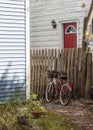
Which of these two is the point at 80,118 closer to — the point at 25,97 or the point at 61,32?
the point at 25,97

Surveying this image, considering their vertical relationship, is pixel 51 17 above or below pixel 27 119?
above

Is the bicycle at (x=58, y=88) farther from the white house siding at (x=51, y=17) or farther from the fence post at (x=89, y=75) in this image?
the white house siding at (x=51, y=17)

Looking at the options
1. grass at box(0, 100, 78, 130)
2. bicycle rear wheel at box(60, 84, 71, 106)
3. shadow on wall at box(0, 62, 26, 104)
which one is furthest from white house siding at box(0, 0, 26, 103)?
bicycle rear wheel at box(60, 84, 71, 106)

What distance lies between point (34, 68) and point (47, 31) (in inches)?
136

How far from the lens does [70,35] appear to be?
16.1m

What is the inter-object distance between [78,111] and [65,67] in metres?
2.83

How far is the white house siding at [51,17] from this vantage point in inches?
607

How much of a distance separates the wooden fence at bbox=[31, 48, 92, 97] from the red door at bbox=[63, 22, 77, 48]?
2.70 metres

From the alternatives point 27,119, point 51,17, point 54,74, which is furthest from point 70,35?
point 27,119

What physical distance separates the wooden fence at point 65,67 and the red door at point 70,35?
270 centimetres

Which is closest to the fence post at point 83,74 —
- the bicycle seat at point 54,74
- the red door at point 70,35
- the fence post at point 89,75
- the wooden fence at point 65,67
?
the wooden fence at point 65,67

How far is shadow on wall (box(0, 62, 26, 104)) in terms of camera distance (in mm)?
10234

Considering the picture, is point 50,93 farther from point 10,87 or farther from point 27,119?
point 27,119

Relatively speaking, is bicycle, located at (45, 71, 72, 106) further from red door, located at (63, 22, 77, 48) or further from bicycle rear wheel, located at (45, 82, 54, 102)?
red door, located at (63, 22, 77, 48)
